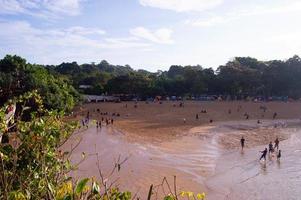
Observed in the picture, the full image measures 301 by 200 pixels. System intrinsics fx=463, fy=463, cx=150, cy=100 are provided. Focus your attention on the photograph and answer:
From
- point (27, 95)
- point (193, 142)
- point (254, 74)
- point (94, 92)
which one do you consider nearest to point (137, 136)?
point (193, 142)

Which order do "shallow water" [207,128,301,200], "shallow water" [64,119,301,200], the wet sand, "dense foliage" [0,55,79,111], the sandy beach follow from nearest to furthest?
"shallow water" [207,128,301,200] < "shallow water" [64,119,301,200] < the sandy beach < "dense foliage" [0,55,79,111] < the wet sand

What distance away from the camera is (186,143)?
35.6 meters

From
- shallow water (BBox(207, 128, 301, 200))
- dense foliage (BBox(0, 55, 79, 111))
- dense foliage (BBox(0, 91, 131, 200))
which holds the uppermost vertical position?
dense foliage (BBox(0, 55, 79, 111))

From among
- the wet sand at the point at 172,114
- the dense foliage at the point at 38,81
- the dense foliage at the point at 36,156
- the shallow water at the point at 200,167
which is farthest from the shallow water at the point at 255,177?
the dense foliage at the point at 36,156

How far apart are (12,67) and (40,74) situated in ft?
8.14

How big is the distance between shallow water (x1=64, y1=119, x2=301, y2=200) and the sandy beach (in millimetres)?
45

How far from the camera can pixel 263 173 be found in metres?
24.4

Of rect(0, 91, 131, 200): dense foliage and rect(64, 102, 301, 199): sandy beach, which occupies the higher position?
rect(0, 91, 131, 200): dense foliage

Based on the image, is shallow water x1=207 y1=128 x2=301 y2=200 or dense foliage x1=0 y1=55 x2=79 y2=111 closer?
shallow water x1=207 y1=128 x2=301 y2=200

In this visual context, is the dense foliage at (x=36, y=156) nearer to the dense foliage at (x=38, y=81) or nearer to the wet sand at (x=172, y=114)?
the dense foliage at (x=38, y=81)

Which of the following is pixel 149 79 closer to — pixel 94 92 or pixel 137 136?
pixel 94 92

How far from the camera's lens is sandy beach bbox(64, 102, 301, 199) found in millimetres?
22297

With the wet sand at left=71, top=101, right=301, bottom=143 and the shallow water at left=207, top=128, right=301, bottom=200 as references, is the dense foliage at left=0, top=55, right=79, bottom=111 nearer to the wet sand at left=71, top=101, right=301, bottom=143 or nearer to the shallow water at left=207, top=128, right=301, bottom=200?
the wet sand at left=71, top=101, right=301, bottom=143

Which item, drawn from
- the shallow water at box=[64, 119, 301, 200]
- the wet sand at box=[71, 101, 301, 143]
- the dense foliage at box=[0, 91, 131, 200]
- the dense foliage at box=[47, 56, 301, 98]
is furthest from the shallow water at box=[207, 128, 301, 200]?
the dense foliage at box=[47, 56, 301, 98]
